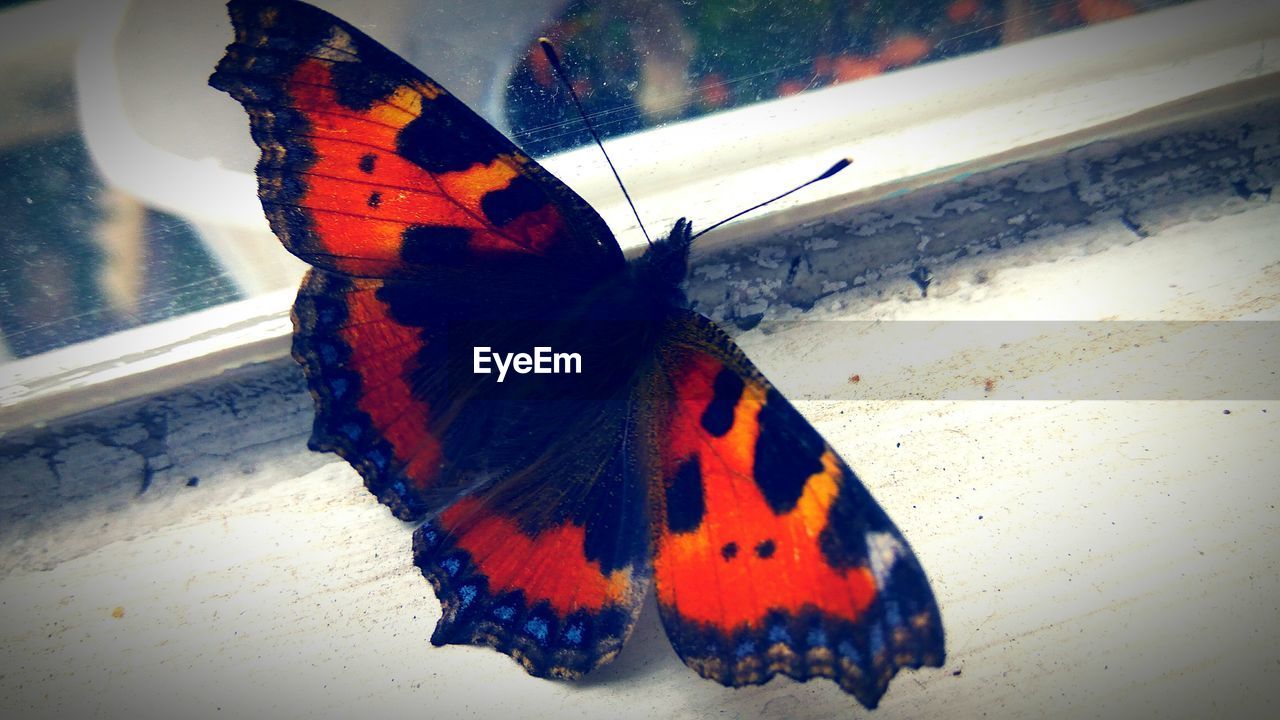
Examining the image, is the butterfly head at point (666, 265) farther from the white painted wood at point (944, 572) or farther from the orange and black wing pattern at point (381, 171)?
the white painted wood at point (944, 572)

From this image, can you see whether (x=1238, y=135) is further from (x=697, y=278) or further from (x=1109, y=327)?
(x=697, y=278)

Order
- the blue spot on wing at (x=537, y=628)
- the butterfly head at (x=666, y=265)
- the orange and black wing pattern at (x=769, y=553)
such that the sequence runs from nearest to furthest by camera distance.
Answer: the orange and black wing pattern at (x=769, y=553)
the blue spot on wing at (x=537, y=628)
the butterfly head at (x=666, y=265)

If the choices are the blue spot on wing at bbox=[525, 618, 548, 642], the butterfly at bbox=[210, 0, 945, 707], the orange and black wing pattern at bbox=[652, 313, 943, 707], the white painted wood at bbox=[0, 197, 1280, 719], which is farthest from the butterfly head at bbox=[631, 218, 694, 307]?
the blue spot on wing at bbox=[525, 618, 548, 642]

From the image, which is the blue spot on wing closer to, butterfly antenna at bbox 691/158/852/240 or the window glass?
butterfly antenna at bbox 691/158/852/240

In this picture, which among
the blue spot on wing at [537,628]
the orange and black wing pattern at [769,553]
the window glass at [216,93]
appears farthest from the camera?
the window glass at [216,93]

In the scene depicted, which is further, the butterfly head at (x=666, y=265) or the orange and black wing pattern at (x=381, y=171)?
the butterfly head at (x=666, y=265)

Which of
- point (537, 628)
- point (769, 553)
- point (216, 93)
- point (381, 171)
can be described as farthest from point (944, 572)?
point (216, 93)

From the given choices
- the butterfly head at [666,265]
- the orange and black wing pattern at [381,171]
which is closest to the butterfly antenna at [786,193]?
the butterfly head at [666,265]

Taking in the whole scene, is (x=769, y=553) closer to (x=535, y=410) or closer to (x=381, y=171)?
(x=535, y=410)
